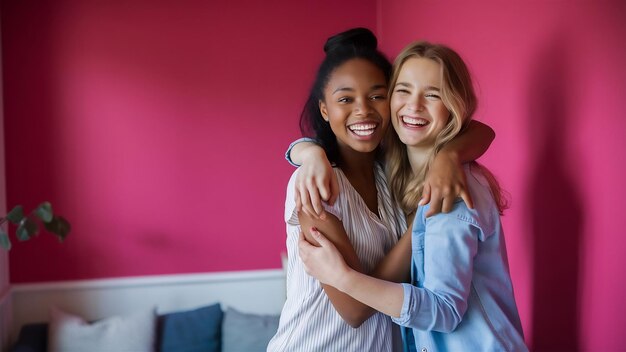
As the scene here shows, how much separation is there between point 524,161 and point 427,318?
55cm

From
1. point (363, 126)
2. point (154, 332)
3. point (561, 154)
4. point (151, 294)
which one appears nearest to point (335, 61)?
point (363, 126)

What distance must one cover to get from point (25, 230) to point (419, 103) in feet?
6.30

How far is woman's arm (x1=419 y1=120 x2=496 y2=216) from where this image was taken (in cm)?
86

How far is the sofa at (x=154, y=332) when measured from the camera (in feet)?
7.98

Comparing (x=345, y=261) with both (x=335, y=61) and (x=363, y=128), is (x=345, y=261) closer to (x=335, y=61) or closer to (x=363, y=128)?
(x=363, y=128)

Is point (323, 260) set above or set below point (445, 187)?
below

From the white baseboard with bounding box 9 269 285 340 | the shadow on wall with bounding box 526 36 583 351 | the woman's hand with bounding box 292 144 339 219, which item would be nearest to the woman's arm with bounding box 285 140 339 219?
the woman's hand with bounding box 292 144 339 219

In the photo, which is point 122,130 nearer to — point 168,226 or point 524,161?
point 168,226

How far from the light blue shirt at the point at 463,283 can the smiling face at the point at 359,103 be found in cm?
24

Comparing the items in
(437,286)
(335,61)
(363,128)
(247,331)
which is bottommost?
(247,331)

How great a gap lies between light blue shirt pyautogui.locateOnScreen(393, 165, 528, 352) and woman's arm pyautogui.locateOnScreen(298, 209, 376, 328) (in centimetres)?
10

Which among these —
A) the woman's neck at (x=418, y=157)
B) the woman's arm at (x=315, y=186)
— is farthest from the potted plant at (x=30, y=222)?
the woman's neck at (x=418, y=157)

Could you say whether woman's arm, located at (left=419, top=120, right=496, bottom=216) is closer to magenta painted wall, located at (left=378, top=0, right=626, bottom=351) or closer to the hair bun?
magenta painted wall, located at (left=378, top=0, right=626, bottom=351)

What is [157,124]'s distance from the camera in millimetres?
2656
